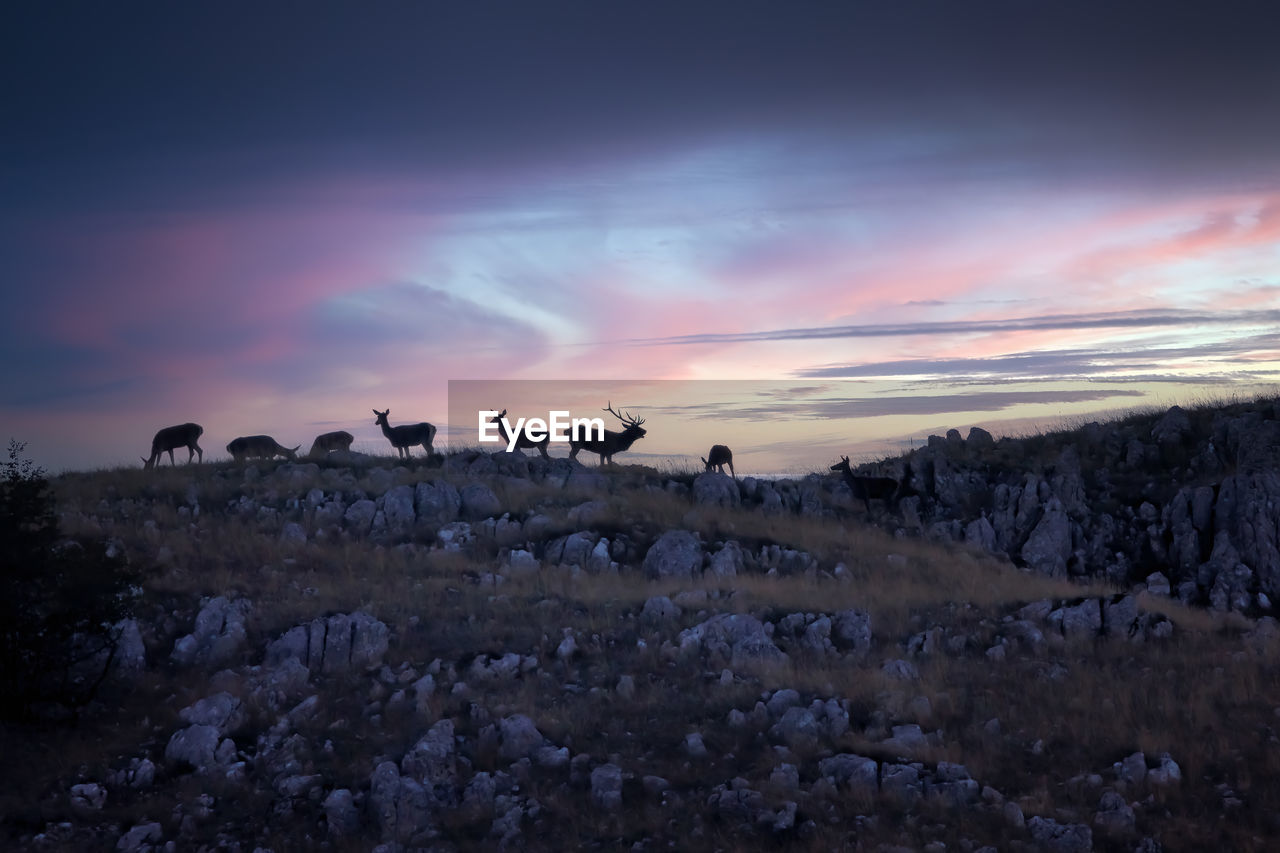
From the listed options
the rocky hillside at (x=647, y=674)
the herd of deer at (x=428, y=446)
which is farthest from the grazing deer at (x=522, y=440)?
the rocky hillside at (x=647, y=674)

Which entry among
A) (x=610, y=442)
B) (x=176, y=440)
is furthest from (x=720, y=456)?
(x=176, y=440)

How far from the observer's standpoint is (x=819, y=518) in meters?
27.2

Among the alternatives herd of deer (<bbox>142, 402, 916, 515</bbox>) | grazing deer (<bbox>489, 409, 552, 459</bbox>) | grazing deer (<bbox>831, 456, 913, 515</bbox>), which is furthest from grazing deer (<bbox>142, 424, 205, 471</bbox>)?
grazing deer (<bbox>831, 456, 913, 515</bbox>)

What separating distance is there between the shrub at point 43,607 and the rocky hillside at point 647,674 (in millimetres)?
880

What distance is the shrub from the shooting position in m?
14.1

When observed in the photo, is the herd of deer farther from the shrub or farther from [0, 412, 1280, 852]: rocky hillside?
the shrub

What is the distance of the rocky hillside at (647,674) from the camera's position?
11727 millimetres

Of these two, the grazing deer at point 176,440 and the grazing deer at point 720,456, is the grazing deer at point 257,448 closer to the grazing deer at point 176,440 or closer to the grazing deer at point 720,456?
the grazing deer at point 176,440

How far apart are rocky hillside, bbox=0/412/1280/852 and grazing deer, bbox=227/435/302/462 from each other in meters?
3.96

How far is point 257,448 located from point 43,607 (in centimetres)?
1748

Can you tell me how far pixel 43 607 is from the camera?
48.3 ft

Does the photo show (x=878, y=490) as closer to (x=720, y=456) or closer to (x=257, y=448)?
(x=720, y=456)

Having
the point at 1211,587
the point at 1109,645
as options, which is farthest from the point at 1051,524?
the point at 1109,645

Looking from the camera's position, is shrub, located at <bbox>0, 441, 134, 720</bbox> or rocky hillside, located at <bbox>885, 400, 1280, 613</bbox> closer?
shrub, located at <bbox>0, 441, 134, 720</bbox>
